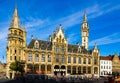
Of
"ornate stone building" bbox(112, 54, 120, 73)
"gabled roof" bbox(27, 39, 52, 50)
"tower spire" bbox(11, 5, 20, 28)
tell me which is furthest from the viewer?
"ornate stone building" bbox(112, 54, 120, 73)

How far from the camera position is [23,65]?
83938 millimetres

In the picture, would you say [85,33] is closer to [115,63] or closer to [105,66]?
[105,66]

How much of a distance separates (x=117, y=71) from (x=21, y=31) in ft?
182

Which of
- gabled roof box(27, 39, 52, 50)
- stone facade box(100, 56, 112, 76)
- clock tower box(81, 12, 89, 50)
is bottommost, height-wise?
stone facade box(100, 56, 112, 76)

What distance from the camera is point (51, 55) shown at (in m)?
91.8

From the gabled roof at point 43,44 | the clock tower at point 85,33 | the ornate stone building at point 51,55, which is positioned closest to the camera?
the ornate stone building at point 51,55

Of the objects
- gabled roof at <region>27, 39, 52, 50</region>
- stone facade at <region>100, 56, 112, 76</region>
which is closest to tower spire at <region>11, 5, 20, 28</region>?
gabled roof at <region>27, 39, 52, 50</region>

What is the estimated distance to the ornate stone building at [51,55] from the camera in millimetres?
84375

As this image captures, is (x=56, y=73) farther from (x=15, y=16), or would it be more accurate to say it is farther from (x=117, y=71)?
(x=117, y=71)

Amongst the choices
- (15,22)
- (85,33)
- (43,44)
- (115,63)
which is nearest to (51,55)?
(43,44)

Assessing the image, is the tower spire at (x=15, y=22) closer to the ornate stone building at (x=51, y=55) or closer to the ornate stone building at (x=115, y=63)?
the ornate stone building at (x=51, y=55)

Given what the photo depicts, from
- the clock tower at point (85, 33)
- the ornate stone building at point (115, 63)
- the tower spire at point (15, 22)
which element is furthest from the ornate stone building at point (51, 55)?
the ornate stone building at point (115, 63)

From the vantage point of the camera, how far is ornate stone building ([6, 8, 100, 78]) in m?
84.4

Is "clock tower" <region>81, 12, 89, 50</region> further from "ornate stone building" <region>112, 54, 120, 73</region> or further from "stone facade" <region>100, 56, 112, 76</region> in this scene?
"ornate stone building" <region>112, 54, 120, 73</region>
